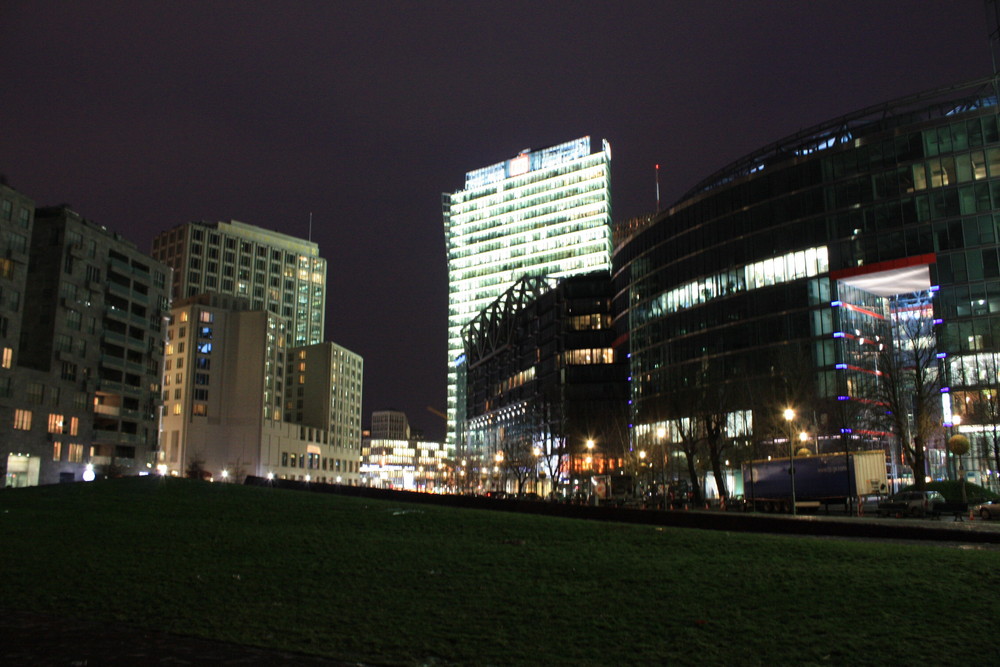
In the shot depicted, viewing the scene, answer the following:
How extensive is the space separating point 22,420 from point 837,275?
327 ft

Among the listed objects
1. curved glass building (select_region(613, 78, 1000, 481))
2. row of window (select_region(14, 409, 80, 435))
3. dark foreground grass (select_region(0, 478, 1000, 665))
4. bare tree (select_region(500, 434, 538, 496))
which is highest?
curved glass building (select_region(613, 78, 1000, 481))

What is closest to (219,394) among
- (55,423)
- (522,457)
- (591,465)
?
(522,457)

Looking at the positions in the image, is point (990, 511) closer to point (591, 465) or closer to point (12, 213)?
point (591, 465)

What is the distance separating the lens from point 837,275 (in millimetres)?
105625

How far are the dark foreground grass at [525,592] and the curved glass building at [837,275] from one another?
6009 centimetres

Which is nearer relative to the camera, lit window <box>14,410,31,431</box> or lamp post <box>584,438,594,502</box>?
lit window <box>14,410,31,431</box>

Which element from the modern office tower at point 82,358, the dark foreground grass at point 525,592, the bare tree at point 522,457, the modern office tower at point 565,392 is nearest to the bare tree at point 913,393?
the dark foreground grass at point 525,592

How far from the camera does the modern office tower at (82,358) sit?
314 feet

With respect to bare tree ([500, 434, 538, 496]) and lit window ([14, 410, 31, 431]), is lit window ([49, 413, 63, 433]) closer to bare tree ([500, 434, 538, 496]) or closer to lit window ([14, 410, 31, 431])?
lit window ([14, 410, 31, 431])

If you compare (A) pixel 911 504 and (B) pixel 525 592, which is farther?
(A) pixel 911 504

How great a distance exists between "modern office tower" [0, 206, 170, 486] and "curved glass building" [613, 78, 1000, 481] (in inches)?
2845

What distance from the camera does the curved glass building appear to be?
9065cm

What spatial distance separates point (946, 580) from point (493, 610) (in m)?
9.56

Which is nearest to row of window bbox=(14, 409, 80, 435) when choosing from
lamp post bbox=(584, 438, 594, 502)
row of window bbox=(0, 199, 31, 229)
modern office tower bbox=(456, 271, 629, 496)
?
row of window bbox=(0, 199, 31, 229)
